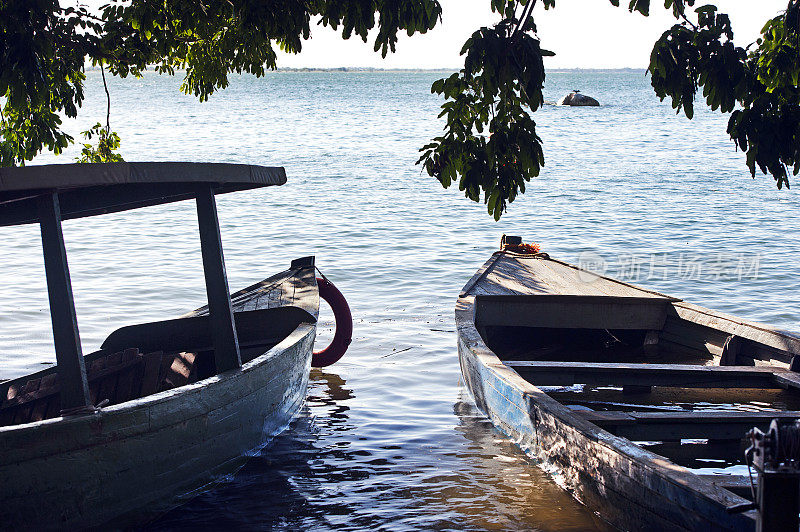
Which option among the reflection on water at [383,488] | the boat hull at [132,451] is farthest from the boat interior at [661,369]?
the boat hull at [132,451]

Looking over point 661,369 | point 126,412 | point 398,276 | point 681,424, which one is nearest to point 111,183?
point 126,412

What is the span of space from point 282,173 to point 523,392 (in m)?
2.62

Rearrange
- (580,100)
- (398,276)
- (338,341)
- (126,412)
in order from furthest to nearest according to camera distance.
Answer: (580,100) < (398,276) < (338,341) < (126,412)

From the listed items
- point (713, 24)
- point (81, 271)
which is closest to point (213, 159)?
point (81, 271)

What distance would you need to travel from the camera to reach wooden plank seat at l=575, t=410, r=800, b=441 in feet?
18.6

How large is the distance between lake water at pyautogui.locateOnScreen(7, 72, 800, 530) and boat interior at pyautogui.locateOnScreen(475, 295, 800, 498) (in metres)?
0.82

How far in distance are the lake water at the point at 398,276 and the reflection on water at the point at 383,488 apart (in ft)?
0.06

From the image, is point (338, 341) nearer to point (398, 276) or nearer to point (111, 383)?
point (111, 383)

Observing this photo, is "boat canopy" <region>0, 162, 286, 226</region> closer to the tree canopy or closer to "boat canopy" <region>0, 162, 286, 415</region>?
"boat canopy" <region>0, 162, 286, 415</region>

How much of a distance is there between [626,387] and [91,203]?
4848 millimetres

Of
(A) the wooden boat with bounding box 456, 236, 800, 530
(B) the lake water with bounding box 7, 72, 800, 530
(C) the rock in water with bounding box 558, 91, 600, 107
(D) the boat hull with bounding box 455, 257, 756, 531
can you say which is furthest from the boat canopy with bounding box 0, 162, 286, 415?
(C) the rock in water with bounding box 558, 91, 600, 107

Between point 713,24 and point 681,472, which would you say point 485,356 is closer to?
point 681,472

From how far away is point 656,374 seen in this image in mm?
7043

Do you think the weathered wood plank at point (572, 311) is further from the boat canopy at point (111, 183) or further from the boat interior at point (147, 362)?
the boat canopy at point (111, 183)
